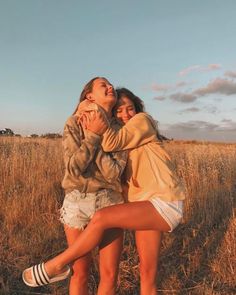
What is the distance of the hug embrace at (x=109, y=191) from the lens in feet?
8.80

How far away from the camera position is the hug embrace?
2.68m

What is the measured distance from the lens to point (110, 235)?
9.69 feet

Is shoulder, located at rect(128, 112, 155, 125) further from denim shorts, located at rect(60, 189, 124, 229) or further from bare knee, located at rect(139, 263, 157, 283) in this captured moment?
bare knee, located at rect(139, 263, 157, 283)

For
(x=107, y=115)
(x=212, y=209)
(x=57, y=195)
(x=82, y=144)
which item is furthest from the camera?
(x=57, y=195)

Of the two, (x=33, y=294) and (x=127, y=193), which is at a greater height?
(x=127, y=193)

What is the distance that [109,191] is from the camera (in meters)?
2.89

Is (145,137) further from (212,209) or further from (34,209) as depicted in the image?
(34,209)

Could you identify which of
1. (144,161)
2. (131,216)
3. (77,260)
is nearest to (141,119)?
(144,161)

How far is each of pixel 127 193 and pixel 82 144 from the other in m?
0.56

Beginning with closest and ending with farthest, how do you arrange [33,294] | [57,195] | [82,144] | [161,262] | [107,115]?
[82,144]
[107,115]
[33,294]
[161,262]
[57,195]

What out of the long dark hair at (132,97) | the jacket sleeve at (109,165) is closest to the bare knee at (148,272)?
the jacket sleeve at (109,165)

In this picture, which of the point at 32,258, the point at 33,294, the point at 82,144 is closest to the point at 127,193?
the point at 82,144

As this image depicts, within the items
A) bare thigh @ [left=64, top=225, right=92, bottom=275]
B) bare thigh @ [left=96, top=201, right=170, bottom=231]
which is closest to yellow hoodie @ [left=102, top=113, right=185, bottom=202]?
bare thigh @ [left=96, top=201, right=170, bottom=231]

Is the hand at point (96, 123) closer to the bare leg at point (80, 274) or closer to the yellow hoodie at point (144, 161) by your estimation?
the yellow hoodie at point (144, 161)
